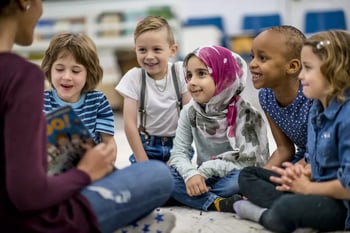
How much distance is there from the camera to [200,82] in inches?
67.4

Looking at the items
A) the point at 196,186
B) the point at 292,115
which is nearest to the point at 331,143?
the point at 292,115

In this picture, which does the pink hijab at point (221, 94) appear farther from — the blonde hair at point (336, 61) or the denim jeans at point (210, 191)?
the blonde hair at point (336, 61)

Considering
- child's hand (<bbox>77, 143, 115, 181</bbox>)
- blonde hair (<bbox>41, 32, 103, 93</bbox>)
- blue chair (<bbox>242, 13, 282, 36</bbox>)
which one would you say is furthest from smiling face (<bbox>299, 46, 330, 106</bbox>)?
blue chair (<bbox>242, 13, 282, 36</bbox>)

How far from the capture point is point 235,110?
173cm

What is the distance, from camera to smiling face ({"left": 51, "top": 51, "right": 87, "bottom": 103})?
1.65 metres

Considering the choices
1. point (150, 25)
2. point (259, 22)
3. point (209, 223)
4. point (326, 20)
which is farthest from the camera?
point (259, 22)

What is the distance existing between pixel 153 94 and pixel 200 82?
320mm

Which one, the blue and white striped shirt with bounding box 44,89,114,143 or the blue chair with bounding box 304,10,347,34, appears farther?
the blue chair with bounding box 304,10,347,34

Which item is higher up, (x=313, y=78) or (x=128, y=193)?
(x=313, y=78)

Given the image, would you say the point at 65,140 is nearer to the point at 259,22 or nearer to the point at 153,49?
the point at 153,49

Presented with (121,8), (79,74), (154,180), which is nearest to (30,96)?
(154,180)

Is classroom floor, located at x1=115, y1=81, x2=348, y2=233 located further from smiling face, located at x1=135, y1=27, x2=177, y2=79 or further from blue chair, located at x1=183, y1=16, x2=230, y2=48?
blue chair, located at x1=183, y1=16, x2=230, y2=48

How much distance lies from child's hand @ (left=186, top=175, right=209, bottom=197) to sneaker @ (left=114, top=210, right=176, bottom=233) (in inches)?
14.7

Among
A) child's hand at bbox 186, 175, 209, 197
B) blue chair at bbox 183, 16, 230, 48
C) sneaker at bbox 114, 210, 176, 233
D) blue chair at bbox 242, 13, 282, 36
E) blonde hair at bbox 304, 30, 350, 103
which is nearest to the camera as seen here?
sneaker at bbox 114, 210, 176, 233
